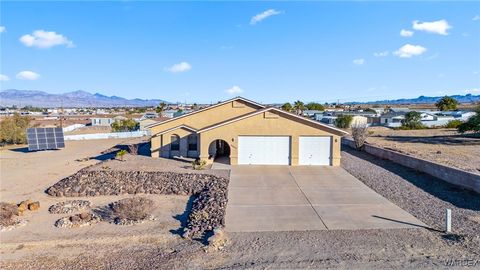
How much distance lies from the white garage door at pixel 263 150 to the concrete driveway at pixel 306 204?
311 cm

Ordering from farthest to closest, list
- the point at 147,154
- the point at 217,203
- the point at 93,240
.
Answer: the point at 147,154, the point at 217,203, the point at 93,240

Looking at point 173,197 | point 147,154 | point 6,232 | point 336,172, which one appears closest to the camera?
point 6,232

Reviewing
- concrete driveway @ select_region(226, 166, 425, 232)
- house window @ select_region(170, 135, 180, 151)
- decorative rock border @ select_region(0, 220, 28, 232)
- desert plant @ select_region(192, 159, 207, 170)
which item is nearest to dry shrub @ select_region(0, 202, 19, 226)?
decorative rock border @ select_region(0, 220, 28, 232)

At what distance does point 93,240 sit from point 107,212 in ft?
10.1

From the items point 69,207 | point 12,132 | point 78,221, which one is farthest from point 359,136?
point 12,132

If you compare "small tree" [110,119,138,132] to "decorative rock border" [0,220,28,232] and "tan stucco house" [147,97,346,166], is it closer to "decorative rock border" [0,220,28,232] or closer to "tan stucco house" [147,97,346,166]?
Answer: "tan stucco house" [147,97,346,166]

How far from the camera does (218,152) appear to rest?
91.3 ft

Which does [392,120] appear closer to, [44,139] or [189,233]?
[44,139]

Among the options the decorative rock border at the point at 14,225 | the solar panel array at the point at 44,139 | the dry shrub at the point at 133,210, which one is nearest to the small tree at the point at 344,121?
the solar panel array at the point at 44,139

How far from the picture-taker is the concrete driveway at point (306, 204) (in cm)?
1172

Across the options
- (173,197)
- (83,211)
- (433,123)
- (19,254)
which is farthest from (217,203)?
(433,123)

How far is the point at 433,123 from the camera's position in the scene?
197 ft

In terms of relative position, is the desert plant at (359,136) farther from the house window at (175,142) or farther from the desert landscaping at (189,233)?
the house window at (175,142)

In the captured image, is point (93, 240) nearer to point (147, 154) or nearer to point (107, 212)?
point (107, 212)
